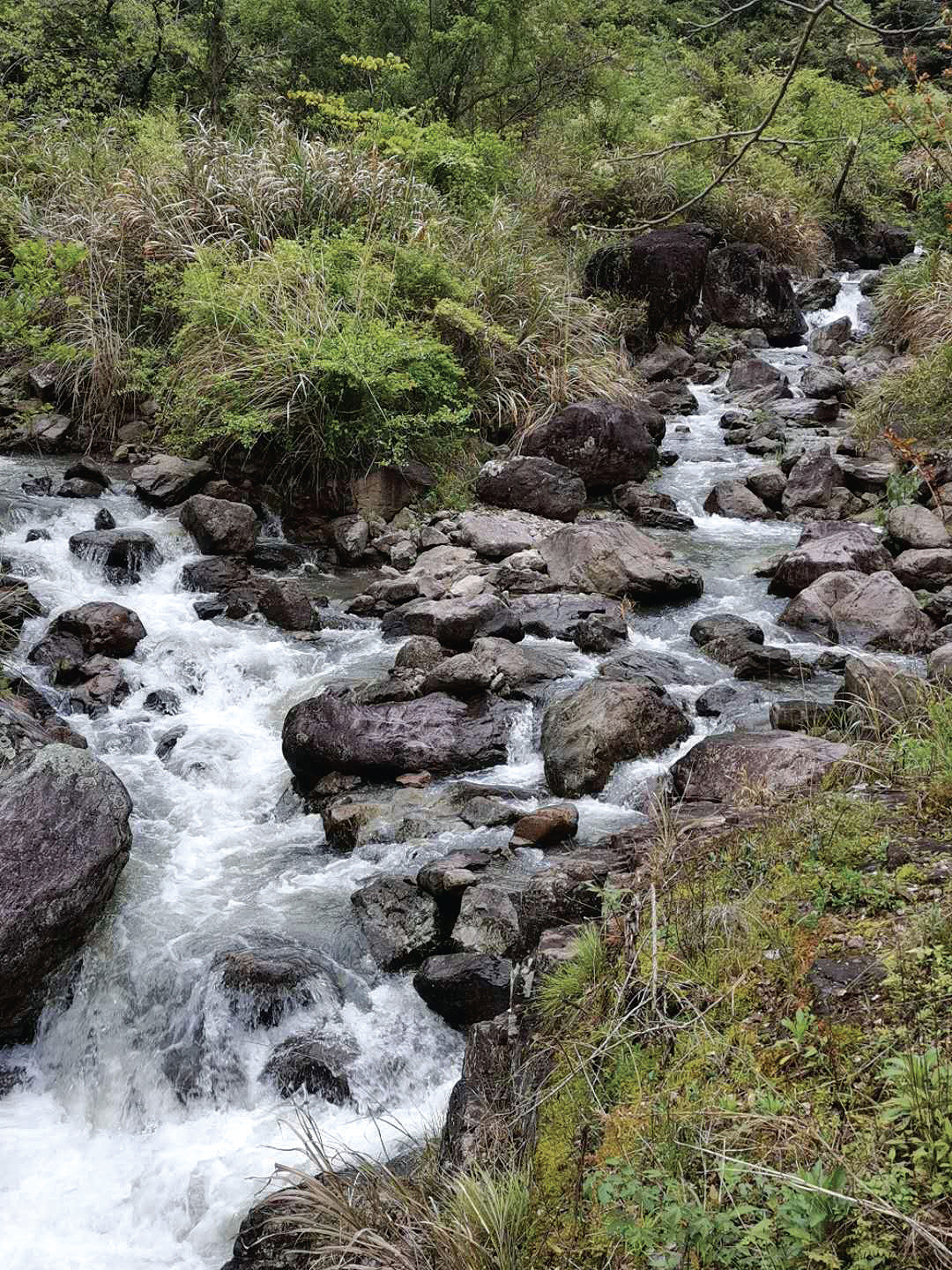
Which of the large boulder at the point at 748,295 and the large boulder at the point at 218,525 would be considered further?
the large boulder at the point at 748,295

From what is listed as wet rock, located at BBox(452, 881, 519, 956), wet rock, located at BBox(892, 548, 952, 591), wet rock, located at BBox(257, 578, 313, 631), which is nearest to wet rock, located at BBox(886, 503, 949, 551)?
wet rock, located at BBox(892, 548, 952, 591)

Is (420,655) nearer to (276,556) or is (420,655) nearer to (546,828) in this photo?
(546,828)

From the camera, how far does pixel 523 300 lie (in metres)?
11.8

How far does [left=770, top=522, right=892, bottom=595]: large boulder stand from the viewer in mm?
8320

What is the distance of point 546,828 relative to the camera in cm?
523

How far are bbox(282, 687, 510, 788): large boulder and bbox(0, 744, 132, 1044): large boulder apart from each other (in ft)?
4.49

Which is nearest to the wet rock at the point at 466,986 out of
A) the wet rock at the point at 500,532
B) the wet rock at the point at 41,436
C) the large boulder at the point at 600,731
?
the large boulder at the point at 600,731

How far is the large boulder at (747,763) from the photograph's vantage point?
15.4 feet

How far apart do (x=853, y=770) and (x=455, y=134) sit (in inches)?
525

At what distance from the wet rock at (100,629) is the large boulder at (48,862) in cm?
242

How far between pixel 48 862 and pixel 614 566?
17.7ft

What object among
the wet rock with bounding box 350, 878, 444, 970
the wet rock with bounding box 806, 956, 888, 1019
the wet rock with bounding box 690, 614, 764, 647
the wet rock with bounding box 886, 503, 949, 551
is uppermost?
the wet rock with bounding box 806, 956, 888, 1019

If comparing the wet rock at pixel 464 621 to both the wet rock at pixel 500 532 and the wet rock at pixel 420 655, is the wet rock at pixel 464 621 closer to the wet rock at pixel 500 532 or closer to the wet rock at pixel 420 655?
the wet rock at pixel 420 655

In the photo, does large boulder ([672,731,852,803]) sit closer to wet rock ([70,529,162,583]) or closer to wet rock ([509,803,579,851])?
wet rock ([509,803,579,851])
